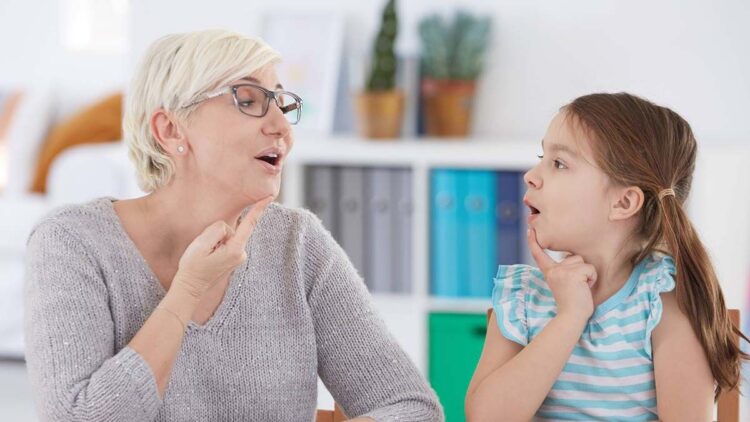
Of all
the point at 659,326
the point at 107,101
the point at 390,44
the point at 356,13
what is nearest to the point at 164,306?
the point at 659,326

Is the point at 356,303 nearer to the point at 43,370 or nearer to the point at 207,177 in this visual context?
the point at 207,177

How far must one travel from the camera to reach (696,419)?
4.93 feet

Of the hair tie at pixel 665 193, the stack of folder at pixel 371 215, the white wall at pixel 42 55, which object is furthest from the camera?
the white wall at pixel 42 55

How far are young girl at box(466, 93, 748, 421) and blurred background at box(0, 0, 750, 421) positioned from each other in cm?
165

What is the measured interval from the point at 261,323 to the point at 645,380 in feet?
1.96

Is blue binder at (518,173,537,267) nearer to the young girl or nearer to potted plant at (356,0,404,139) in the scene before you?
potted plant at (356,0,404,139)

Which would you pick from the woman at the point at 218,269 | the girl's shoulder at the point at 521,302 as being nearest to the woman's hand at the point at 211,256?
the woman at the point at 218,269

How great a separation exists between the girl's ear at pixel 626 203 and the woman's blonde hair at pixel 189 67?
1.87ft

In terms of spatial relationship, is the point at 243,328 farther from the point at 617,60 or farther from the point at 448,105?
the point at 617,60

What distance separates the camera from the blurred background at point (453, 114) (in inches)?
133

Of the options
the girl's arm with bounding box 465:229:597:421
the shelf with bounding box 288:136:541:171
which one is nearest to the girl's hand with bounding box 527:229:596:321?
the girl's arm with bounding box 465:229:597:421

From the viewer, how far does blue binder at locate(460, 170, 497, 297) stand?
11.1 ft

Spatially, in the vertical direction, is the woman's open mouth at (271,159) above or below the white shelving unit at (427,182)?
above

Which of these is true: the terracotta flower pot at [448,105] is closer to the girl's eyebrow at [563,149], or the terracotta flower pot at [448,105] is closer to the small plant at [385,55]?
the small plant at [385,55]
